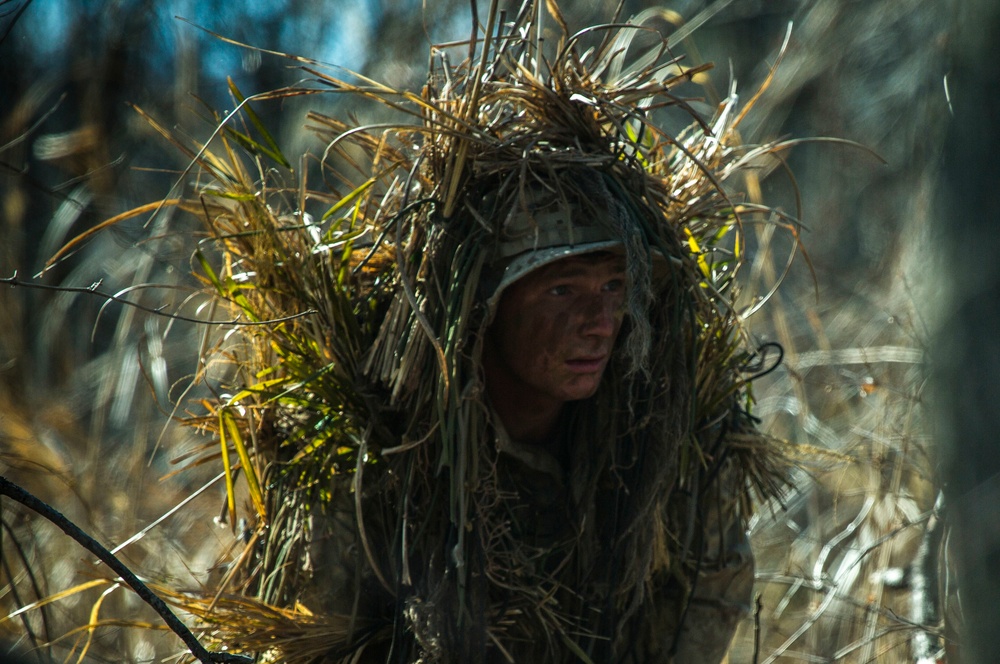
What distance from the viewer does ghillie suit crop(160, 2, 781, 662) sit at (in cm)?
197

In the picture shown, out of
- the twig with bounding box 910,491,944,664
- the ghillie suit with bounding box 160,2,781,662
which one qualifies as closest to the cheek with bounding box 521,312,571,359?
the ghillie suit with bounding box 160,2,781,662

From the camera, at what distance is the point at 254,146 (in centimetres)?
209

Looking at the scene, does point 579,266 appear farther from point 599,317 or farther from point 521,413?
point 521,413

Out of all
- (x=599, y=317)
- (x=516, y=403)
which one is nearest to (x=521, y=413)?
(x=516, y=403)

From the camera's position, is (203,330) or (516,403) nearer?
(516,403)

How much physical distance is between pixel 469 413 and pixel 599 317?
0.33 meters

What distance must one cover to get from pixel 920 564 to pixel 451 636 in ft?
4.43

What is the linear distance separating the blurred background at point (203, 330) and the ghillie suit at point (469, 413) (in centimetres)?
38

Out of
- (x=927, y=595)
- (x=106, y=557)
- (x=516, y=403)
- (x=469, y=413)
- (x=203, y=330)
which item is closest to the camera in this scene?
(x=106, y=557)

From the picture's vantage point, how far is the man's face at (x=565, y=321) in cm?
204

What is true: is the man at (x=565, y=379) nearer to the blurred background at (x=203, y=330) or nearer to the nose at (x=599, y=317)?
the nose at (x=599, y=317)

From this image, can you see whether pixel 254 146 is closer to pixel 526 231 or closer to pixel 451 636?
pixel 526 231

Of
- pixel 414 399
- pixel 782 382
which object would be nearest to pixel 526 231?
pixel 414 399

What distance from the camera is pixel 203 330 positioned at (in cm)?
276
